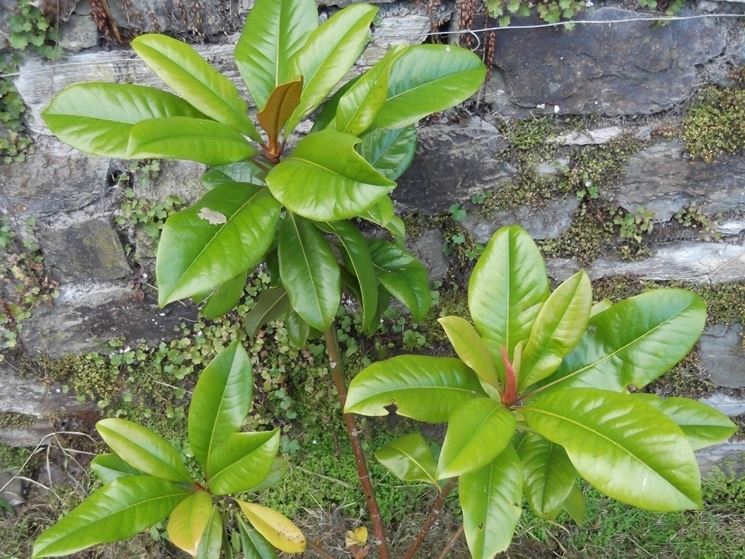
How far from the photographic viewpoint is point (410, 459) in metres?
1.66

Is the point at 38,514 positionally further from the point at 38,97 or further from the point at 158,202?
the point at 38,97

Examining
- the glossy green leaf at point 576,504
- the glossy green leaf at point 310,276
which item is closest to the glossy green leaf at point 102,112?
the glossy green leaf at point 310,276

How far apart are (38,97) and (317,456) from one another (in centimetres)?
163

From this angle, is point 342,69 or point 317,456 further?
point 317,456

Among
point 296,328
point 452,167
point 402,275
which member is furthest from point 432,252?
point 296,328

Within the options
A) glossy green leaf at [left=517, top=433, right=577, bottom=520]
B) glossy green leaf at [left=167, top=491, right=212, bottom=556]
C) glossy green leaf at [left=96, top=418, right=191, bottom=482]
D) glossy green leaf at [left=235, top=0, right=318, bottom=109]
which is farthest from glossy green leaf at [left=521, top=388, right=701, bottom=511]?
glossy green leaf at [left=235, top=0, right=318, bottom=109]

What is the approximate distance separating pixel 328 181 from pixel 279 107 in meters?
0.23

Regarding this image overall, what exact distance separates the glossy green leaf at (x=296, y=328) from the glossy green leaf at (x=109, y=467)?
1.81ft

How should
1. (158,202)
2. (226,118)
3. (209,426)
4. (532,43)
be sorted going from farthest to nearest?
(158,202)
(532,43)
(209,426)
(226,118)

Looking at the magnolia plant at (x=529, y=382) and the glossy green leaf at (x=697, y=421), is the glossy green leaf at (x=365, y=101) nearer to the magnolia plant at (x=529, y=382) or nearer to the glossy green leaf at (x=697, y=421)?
the magnolia plant at (x=529, y=382)

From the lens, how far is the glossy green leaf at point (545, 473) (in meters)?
1.35

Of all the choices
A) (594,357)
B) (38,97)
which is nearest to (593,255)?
(594,357)

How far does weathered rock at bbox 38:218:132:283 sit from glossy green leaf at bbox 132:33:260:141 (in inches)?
38.4

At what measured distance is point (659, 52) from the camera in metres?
1.82
